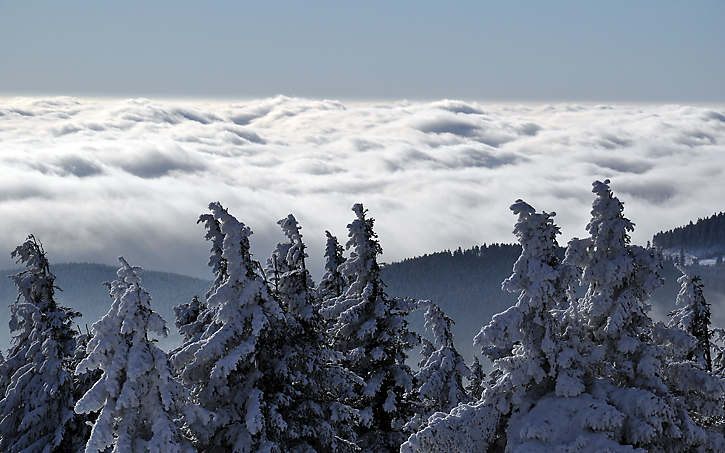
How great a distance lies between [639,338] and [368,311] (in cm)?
1130

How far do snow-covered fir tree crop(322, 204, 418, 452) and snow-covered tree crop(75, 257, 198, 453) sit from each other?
9.28 metres

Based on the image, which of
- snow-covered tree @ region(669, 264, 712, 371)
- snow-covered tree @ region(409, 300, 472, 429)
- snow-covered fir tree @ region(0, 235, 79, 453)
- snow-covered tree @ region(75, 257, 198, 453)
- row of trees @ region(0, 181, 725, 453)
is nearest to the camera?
row of trees @ region(0, 181, 725, 453)

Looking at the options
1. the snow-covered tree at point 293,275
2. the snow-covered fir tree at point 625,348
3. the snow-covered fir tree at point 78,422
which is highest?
the snow-covered fir tree at point 625,348

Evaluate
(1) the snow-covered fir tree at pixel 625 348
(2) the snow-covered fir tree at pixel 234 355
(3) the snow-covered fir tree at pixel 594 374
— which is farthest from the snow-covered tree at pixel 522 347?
(2) the snow-covered fir tree at pixel 234 355

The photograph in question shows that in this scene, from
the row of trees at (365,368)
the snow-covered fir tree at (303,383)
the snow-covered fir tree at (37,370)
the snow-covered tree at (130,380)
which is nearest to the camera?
the row of trees at (365,368)

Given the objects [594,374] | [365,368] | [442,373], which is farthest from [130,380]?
[442,373]

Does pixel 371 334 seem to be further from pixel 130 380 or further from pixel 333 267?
pixel 130 380

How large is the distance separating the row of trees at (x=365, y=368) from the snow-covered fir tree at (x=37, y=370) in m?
0.09

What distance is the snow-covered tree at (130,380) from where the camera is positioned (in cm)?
1616

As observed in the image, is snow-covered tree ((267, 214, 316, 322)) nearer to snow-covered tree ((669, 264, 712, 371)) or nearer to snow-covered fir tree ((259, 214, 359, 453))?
snow-covered fir tree ((259, 214, 359, 453))

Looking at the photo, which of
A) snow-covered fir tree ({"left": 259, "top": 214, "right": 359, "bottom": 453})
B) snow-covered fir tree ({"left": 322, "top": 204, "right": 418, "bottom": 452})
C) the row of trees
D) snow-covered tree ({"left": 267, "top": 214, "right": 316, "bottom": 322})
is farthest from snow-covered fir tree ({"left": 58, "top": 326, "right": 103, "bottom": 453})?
snow-covered fir tree ({"left": 322, "top": 204, "right": 418, "bottom": 452})

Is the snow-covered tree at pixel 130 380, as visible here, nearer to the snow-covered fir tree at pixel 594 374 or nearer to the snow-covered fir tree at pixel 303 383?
the snow-covered fir tree at pixel 303 383

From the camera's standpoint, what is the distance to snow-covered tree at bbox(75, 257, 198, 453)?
16156 mm

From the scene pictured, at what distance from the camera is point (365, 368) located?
25.7 meters
